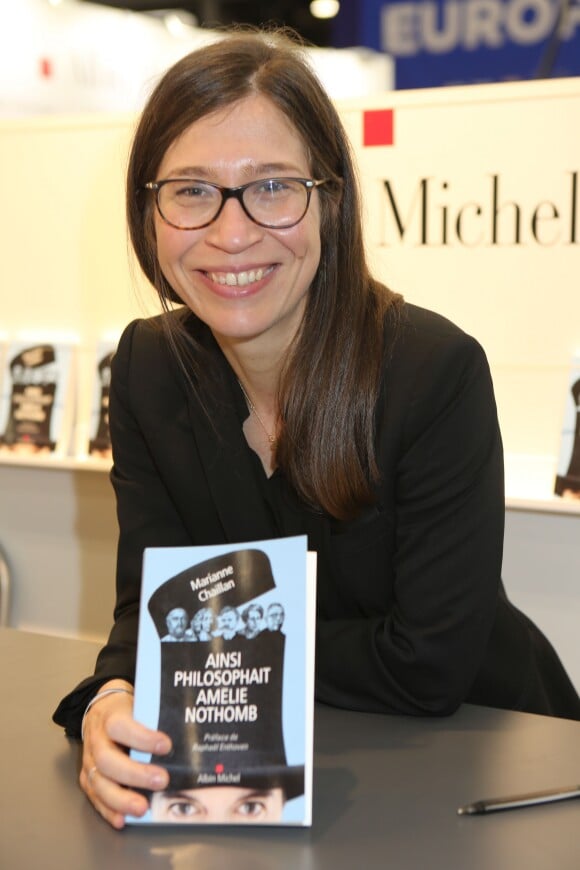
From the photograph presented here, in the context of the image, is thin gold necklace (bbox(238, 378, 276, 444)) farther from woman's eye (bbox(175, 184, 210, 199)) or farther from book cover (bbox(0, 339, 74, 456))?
book cover (bbox(0, 339, 74, 456))

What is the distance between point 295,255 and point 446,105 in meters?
1.10

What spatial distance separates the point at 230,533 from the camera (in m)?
1.60

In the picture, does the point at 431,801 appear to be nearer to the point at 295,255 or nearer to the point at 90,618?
the point at 295,255

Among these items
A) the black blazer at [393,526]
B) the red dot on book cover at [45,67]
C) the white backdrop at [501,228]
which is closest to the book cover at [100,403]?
the white backdrop at [501,228]

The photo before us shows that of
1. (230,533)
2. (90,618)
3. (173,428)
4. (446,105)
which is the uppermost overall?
(446,105)

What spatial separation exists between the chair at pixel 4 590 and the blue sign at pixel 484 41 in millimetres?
1900

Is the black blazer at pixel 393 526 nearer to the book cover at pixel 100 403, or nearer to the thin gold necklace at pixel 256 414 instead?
the thin gold necklace at pixel 256 414

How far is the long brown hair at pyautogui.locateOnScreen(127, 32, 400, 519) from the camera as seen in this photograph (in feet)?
4.70

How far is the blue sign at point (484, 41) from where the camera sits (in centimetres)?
338

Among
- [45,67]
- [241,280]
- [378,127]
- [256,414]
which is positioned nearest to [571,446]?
[378,127]

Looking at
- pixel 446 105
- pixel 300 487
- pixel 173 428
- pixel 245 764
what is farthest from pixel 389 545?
pixel 446 105

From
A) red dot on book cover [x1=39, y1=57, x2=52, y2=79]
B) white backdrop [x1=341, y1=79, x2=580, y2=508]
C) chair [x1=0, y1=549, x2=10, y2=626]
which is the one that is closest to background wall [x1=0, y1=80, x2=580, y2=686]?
white backdrop [x1=341, y1=79, x2=580, y2=508]

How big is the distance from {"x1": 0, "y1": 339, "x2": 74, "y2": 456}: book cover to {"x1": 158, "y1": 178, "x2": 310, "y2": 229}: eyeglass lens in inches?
61.3

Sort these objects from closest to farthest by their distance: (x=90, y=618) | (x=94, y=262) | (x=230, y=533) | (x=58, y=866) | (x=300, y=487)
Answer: (x=58, y=866) → (x=300, y=487) → (x=230, y=533) → (x=94, y=262) → (x=90, y=618)
